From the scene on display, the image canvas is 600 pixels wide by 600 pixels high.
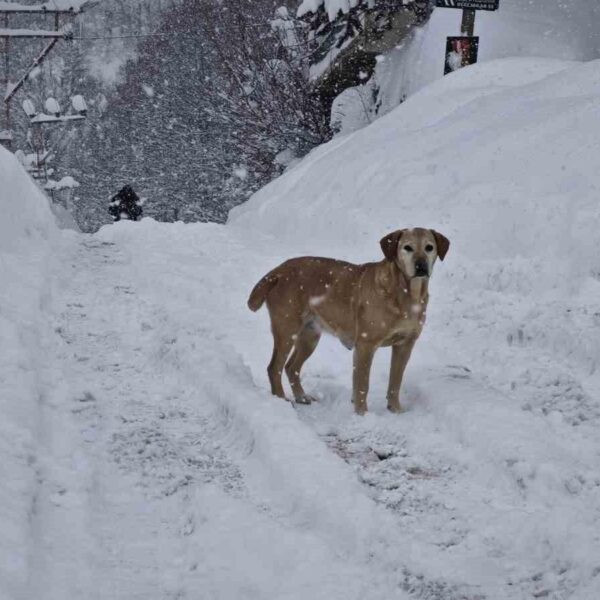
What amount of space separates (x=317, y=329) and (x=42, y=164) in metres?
42.4

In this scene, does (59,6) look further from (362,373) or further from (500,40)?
(362,373)

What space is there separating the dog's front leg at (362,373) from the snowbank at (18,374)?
2283 mm

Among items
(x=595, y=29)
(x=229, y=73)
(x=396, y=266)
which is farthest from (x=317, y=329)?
(x=229, y=73)

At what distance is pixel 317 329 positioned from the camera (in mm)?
6809

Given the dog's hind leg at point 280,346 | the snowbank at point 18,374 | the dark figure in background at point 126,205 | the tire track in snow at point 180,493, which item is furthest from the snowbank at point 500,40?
the tire track in snow at point 180,493

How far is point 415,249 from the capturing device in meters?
5.90

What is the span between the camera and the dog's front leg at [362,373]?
623cm

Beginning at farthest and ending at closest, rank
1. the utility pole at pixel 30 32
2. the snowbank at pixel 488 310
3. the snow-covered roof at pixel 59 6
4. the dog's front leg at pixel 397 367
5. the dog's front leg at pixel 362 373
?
the snow-covered roof at pixel 59 6
the utility pole at pixel 30 32
the dog's front leg at pixel 397 367
the dog's front leg at pixel 362 373
the snowbank at pixel 488 310

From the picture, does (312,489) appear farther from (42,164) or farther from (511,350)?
(42,164)

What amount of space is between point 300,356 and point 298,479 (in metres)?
2.31

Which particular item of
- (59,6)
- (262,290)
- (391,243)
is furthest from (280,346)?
(59,6)

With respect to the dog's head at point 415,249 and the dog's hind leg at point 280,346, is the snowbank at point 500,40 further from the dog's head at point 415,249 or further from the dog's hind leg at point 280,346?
the dog's hind leg at point 280,346

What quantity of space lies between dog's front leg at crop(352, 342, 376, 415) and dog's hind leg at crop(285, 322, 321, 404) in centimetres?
61

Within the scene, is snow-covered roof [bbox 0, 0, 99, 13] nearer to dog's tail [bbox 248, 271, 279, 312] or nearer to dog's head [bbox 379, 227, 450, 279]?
dog's tail [bbox 248, 271, 279, 312]
